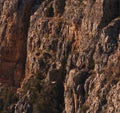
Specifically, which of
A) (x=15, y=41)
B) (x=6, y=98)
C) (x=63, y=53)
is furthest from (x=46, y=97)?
(x=15, y=41)

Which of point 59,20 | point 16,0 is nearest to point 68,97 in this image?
point 59,20

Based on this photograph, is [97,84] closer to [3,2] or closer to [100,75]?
[100,75]

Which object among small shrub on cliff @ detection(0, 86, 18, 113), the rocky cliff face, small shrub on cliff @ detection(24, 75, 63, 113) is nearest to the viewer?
the rocky cliff face

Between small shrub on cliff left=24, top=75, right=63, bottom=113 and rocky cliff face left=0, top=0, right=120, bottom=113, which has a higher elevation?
rocky cliff face left=0, top=0, right=120, bottom=113

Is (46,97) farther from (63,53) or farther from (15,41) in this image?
(15,41)

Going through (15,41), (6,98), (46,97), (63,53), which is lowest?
(6,98)

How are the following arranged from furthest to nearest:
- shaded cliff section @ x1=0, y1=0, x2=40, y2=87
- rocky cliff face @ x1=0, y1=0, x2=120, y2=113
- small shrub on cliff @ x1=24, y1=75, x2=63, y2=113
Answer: shaded cliff section @ x1=0, y1=0, x2=40, y2=87
small shrub on cliff @ x1=24, y1=75, x2=63, y2=113
rocky cliff face @ x1=0, y1=0, x2=120, y2=113

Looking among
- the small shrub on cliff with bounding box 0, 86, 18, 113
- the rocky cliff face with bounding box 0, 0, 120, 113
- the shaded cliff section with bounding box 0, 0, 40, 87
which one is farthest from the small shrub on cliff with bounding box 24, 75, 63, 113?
the shaded cliff section with bounding box 0, 0, 40, 87

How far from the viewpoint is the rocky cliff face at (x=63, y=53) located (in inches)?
2415

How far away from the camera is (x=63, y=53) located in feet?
228

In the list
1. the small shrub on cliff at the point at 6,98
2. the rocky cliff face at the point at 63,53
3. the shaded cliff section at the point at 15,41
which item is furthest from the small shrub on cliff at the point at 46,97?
the shaded cliff section at the point at 15,41

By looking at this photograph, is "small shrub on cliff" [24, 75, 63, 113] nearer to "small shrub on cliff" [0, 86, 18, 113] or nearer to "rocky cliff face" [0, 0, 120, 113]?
"rocky cliff face" [0, 0, 120, 113]

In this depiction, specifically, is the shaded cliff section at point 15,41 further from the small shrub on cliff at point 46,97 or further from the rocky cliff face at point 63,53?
the small shrub on cliff at point 46,97

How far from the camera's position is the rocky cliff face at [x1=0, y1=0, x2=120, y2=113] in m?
61.3
